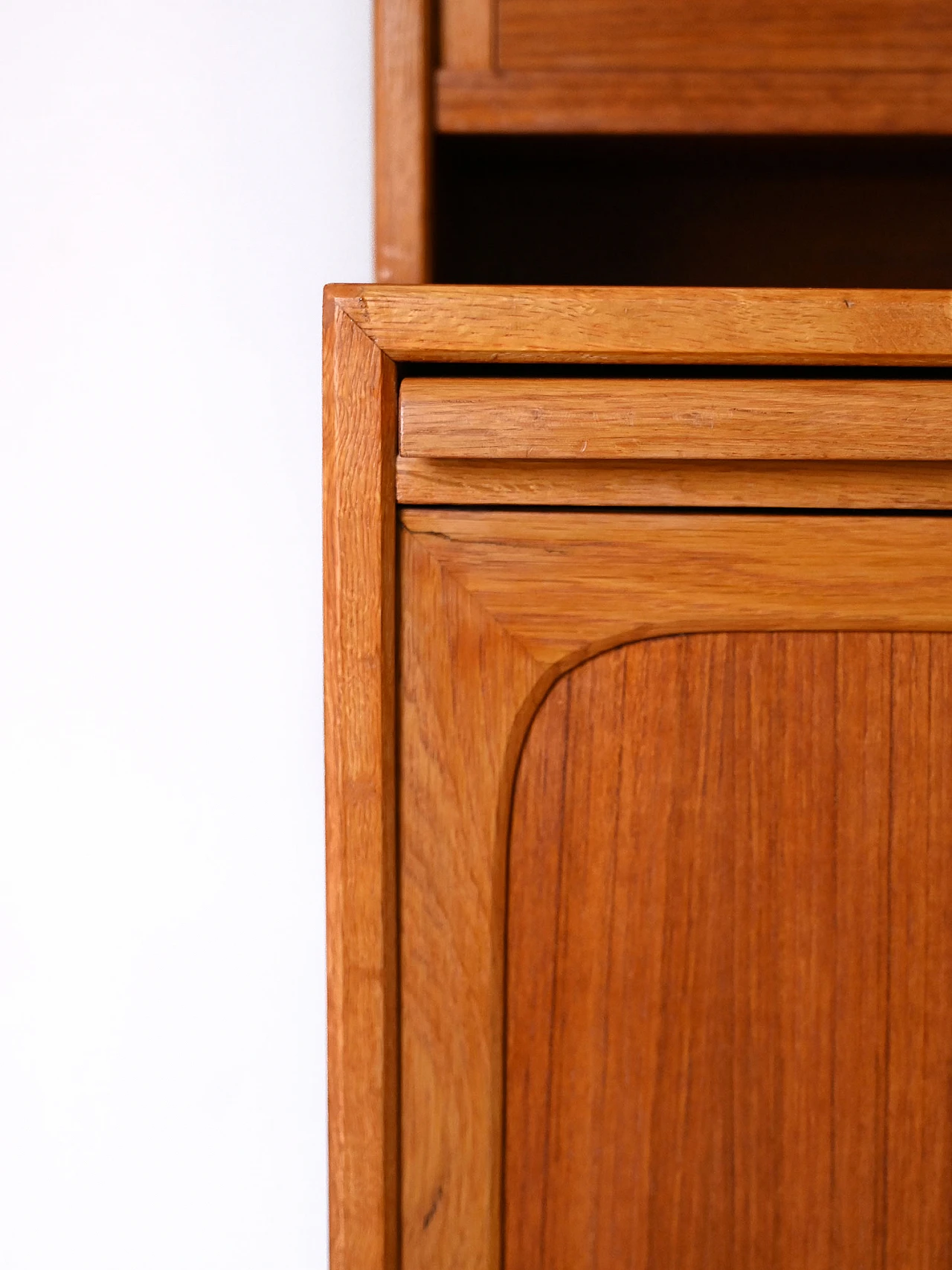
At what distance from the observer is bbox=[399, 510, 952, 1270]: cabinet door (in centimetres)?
32

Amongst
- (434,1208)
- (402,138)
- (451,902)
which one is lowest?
(434,1208)

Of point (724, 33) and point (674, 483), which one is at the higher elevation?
point (724, 33)

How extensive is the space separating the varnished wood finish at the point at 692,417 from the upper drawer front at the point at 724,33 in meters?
0.11

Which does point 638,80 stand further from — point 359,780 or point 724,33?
point 359,780

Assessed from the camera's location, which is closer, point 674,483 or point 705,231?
point 674,483

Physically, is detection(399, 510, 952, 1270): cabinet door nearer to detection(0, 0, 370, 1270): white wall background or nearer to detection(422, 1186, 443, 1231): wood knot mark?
detection(422, 1186, 443, 1231): wood knot mark

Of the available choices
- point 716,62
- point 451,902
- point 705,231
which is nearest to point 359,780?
point 451,902

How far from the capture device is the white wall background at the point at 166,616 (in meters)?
0.58

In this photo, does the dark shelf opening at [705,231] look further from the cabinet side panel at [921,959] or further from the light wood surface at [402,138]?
the cabinet side panel at [921,959]

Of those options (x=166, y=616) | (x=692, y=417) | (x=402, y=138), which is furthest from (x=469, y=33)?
(x=166, y=616)

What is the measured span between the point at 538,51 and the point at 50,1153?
2.30ft

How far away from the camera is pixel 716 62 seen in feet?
1.05

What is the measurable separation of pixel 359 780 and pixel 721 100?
26cm

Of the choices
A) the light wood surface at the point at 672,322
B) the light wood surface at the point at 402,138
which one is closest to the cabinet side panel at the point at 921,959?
the light wood surface at the point at 672,322
